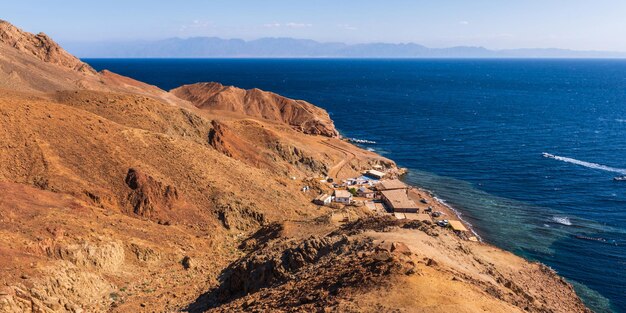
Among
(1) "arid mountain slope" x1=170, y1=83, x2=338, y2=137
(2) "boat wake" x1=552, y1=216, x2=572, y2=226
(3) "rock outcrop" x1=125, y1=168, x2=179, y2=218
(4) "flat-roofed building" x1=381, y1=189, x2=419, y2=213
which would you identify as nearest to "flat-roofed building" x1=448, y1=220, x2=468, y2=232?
(4) "flat-roofed building" x1=381, y1=189, x2=419, y2=213

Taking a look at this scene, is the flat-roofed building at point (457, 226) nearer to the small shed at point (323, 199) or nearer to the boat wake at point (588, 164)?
the small shed at point (323, 199)

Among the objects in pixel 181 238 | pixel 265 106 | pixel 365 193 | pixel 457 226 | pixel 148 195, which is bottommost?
pixel 457 226

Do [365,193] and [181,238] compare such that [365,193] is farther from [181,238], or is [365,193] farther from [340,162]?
[181,238]

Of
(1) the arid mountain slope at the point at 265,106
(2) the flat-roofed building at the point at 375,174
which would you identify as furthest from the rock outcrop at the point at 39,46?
(2) the flat-roofed building at the point at 375,174

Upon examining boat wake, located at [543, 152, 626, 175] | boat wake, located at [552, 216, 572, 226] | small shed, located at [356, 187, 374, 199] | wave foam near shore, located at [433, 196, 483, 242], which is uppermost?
boat wake, located at [543, 152, 626, 175]

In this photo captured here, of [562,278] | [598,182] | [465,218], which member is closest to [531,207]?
[465,218]

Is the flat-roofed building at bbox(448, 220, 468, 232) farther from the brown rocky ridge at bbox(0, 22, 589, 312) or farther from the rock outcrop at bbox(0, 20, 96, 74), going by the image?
the rock outcrop at bbox(0, 20, 96, 74)

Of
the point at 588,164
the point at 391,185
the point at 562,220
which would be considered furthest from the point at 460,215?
the point at 588,164

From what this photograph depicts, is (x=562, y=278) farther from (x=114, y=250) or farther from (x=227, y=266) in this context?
(x=114, y=250)
